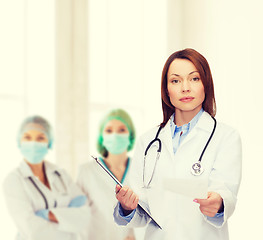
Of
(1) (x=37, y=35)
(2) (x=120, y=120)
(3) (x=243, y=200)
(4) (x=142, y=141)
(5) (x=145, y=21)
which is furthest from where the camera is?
(1) (x=37, y=35)

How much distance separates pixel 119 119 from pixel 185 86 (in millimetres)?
673

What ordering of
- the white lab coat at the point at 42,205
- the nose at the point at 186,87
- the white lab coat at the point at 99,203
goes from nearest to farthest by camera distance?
the nose at the point at 186,87
the white lab coat at the point at 42,205
the white lab coat at the point at 99,203

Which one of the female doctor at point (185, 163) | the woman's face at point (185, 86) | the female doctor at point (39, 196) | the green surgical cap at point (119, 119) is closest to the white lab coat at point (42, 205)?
the female doctor at point (39, 196)

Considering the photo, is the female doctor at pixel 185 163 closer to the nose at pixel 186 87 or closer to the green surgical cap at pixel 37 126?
the nose at pixel 186 87

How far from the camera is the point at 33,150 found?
4.55ft

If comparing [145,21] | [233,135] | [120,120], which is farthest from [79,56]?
[233,135]

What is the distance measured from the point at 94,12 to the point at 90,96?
320 mm

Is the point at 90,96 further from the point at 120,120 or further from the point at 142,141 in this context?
the point at 142,141

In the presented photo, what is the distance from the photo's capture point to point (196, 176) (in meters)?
0.74

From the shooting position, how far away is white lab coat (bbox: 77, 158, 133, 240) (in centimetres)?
150

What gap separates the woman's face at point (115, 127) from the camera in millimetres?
1395

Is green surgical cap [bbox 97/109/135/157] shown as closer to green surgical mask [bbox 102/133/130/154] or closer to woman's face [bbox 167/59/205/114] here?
green surgical mask [bbox 102/133/130/154]

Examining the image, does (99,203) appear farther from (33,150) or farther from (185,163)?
(185,163)

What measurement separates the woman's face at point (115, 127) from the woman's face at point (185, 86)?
1.96 feet
